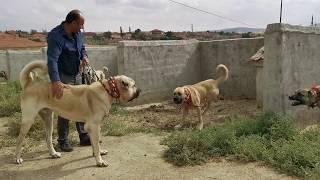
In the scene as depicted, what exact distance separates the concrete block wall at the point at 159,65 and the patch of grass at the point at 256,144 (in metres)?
4.03

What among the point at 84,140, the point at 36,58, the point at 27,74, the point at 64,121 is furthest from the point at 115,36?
the point at 27,74

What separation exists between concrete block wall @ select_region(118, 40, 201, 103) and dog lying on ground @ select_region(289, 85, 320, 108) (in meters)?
4.54

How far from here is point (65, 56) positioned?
5930 mm

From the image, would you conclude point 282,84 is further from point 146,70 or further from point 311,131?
point 146,70

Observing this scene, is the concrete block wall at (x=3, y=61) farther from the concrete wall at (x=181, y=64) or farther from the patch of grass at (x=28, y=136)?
the patch of grass at (x=28, y=136)

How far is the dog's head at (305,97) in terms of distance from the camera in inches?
255

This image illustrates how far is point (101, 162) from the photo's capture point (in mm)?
5496

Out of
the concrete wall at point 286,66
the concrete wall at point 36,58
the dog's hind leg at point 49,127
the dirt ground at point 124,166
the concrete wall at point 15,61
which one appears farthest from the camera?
the concrete wall at point 15,61

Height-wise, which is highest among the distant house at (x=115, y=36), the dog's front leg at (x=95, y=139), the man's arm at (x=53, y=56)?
the man's arm at (x=53, y=56)

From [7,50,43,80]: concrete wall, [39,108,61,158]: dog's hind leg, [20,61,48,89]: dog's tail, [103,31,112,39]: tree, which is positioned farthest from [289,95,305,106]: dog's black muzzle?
[103,31,112,39]: tree

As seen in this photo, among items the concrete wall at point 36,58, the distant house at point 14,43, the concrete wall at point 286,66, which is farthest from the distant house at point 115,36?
the concrete wall at point 286,66

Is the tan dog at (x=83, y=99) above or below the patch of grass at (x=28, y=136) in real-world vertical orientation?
above

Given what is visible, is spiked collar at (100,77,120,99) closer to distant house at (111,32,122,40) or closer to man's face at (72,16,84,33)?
man's face at (72,16,84,33)

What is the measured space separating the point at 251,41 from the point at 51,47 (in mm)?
6008
